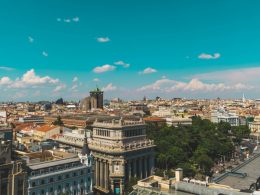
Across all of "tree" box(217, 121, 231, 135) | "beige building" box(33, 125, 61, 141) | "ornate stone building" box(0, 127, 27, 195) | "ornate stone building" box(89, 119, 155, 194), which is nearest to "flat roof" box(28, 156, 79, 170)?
"ornate stone building" box(0, 127, 27, 195)

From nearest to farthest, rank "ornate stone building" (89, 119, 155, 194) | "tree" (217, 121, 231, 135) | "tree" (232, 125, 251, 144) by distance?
"ornate stone building" (89, 119, 155, 194) < "tree" (232, 125, 251, 144) < "tree" (217, 121, 231, 135)

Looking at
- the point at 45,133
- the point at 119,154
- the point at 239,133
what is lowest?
the point at 239,133

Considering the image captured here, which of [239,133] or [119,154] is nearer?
[119,154]

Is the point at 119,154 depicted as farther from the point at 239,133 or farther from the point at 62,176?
the point at 239,133

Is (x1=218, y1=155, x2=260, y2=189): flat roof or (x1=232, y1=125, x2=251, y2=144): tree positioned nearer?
(x1=218, y1=155, x2=260, y2=189): flat roof

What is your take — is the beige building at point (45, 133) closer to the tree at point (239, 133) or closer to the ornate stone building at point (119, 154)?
the ornate stone building at point (119, 154)

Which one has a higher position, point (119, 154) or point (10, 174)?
point (119, 154)

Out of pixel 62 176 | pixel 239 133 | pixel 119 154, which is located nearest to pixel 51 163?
pixel 62 176

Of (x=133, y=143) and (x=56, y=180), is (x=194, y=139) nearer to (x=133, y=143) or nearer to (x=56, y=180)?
(x=133, y=143)

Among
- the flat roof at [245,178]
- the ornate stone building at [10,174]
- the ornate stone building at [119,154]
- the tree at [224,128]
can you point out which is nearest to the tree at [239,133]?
the tree at [224,128]

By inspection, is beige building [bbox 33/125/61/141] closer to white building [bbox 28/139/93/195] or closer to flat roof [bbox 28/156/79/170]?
white building [bbox 28/139/93/195]
